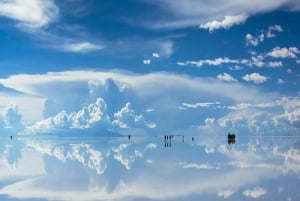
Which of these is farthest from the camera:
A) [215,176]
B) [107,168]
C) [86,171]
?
[107,168]

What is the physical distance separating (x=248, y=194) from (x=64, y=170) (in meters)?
23.4

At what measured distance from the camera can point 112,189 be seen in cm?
3378

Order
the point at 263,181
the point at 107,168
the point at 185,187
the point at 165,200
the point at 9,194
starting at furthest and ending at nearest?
the point at 107,168 → the point at 263,181 → the point at 185,187 → the point at 9,194 → the point at 165,200

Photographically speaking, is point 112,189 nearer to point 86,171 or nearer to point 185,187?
point 185,187

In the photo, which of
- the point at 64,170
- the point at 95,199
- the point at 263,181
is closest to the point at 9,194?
the point at 95,199

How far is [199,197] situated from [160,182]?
318 inches

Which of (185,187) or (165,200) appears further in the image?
(185,187)

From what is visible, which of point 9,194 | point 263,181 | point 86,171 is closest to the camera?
point 9,194

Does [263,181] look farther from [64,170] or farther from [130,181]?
[64,170]

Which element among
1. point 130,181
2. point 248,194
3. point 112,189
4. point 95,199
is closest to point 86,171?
point 130,181

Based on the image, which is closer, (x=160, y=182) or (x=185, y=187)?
(x=185, y=187)

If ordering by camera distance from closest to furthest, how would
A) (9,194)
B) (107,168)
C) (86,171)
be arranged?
1. (9,194)
2. (86,171)
3. (107,168)

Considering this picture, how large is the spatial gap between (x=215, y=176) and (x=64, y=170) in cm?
1664

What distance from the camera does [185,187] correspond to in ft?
113
